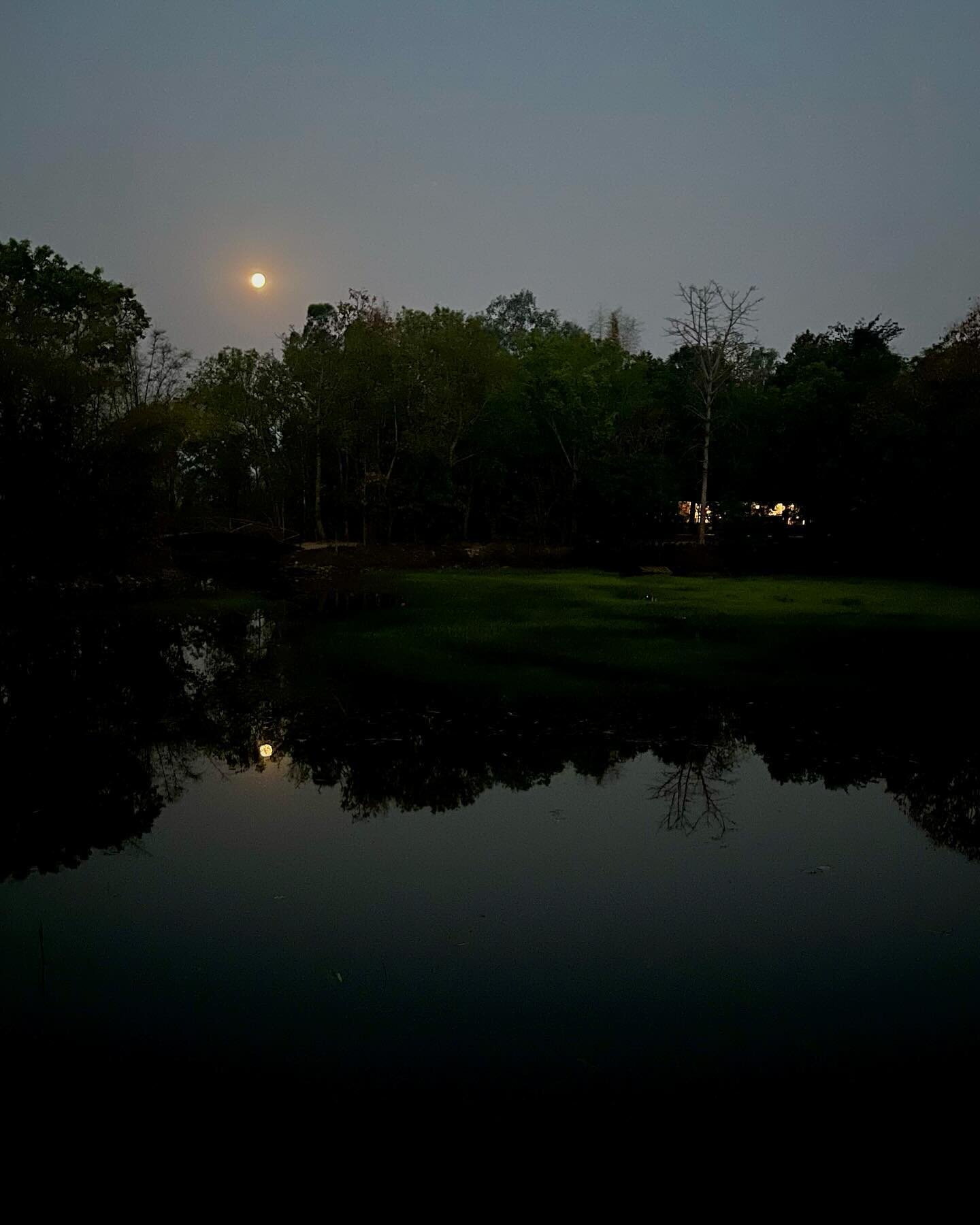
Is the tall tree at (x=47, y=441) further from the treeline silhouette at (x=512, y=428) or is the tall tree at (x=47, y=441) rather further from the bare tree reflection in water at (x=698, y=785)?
the bare tree reflection in water at (x=698, y=785)

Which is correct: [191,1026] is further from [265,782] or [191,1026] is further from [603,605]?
[603,605]

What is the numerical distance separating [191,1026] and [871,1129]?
3468mm

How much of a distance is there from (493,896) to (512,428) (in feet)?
154

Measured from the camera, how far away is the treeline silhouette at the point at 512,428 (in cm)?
4078

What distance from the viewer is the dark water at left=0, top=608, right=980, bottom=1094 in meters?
4.81

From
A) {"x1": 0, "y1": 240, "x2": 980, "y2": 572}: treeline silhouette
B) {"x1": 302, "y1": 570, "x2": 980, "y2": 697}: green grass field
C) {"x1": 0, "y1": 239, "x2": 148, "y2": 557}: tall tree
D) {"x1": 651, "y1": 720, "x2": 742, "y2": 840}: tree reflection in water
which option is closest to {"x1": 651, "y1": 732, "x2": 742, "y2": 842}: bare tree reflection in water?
{"x1": 651, "y1": 720, "x2": 742, "y2": 840}: tree reflection in water

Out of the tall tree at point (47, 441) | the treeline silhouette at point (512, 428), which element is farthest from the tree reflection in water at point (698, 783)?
the treeline silhouette at point (512, 428)

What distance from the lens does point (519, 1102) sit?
4324 millimetres

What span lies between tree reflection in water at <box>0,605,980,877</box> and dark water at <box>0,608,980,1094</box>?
0.18 feet

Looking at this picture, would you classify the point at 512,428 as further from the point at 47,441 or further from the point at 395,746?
the point at 395,746

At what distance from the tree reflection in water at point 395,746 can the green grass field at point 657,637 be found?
1538 mm

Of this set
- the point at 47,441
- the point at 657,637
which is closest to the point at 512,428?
the point at 47,441

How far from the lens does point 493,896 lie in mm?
6668

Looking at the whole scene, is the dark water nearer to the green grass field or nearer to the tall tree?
the green grass field
